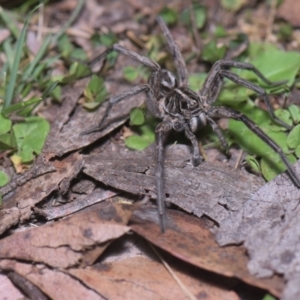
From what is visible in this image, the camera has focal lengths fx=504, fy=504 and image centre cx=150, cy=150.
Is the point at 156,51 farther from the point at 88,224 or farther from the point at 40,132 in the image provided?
the point at 88,224

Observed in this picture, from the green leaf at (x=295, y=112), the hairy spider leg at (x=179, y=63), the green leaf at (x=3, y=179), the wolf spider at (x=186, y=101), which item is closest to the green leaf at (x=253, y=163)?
the wolf spider at (x=186, y=101)

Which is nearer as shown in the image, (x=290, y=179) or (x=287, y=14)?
(x=290, y=179)

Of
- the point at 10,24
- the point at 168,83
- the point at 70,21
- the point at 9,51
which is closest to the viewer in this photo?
the point at 168,83

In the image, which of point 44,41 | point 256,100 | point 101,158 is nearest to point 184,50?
point 256,100

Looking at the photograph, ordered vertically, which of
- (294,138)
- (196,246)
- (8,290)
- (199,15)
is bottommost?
(8,290)

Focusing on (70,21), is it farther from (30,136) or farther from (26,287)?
(26,287)

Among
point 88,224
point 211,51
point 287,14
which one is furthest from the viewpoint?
point 287,14

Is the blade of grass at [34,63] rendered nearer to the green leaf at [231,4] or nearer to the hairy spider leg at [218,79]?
the hairy spider leg at [218,79]

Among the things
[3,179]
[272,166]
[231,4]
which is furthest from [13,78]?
[231,4]
